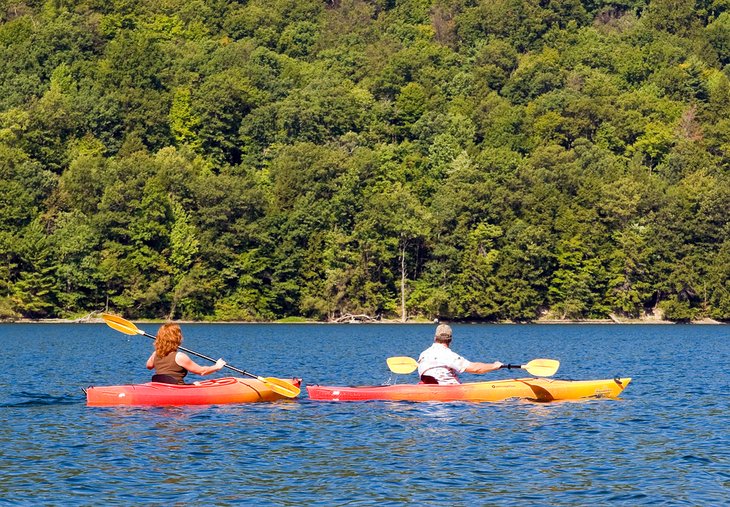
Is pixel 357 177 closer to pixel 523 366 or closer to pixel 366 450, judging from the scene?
pixel 523 366

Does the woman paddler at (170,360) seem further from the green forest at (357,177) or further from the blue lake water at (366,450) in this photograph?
the green forest at (357,177)

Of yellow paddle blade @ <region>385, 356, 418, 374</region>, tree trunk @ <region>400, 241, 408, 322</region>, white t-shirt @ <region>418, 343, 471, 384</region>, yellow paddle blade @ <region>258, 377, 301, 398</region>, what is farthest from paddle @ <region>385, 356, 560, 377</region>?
tree trunk @ <region>400, 241, 408, 322</region>

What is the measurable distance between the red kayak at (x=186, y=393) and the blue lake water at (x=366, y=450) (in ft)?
1.03

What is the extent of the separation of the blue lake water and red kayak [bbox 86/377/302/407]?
0.31 meters

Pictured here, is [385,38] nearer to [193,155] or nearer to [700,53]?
[700,53]

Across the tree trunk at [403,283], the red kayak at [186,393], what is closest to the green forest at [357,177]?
the tree trunk at [403,283]

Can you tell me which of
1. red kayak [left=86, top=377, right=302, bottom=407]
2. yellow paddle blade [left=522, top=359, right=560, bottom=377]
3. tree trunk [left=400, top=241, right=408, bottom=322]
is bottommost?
red kayak [left=86, top=377, right=302, bottom=407]

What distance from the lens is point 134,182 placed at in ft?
348

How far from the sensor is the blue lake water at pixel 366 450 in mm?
19469

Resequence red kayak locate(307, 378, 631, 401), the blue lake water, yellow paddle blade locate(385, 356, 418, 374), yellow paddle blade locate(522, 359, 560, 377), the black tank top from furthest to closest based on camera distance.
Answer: yellow paddle blade locate(522, 359, 560, 377), yellow paddle blade locate(385, 356, 418, 374), red kayak locate(307, 378, 631, 401), the black tank top, the blue lake water

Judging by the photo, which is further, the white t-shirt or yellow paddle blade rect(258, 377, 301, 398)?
yellow paddle blade rect(258, 377, 301, 398)

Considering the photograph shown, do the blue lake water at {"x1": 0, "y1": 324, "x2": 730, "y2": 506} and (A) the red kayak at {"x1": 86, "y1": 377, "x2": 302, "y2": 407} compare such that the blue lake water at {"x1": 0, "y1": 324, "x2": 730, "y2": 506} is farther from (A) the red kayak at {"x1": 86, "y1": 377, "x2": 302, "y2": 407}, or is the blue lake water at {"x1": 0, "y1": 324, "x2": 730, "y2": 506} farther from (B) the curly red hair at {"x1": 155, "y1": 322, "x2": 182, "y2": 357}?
(B) the curly red hair at {"x1": 155, "y1": 322, "x2": 182, "y2": 357}

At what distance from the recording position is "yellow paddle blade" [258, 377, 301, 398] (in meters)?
30.0

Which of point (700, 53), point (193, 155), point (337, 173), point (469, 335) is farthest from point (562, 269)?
point (700, 53)
